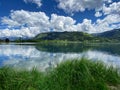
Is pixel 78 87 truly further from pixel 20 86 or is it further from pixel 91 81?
pixel 20 86

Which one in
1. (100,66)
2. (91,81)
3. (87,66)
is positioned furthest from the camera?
(100,66)

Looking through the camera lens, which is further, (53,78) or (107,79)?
(107,79)

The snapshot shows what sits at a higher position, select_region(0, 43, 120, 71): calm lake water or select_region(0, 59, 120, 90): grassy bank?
select_region(0, 59, 120, 90): grassy bank

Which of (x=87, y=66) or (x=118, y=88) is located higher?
(x=87, y=66)

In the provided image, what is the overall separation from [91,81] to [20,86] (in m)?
2.90

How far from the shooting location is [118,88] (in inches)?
326

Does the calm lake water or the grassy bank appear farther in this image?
the calm lake water

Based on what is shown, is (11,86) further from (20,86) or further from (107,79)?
(107,79)

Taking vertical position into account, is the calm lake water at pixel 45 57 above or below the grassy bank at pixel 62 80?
below

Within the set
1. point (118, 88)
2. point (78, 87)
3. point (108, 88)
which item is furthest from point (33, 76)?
Answer: point (118, 88)

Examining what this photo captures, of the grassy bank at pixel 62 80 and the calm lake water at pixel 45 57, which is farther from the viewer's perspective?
the calm lake water at pixel 45 57

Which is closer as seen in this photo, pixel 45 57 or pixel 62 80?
pixel 62 80

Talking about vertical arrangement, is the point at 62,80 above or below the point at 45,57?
above

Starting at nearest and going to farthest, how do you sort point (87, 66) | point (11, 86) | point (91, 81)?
1. point (11, 86)
2. point (91, 81)
3. point (87, 66)
